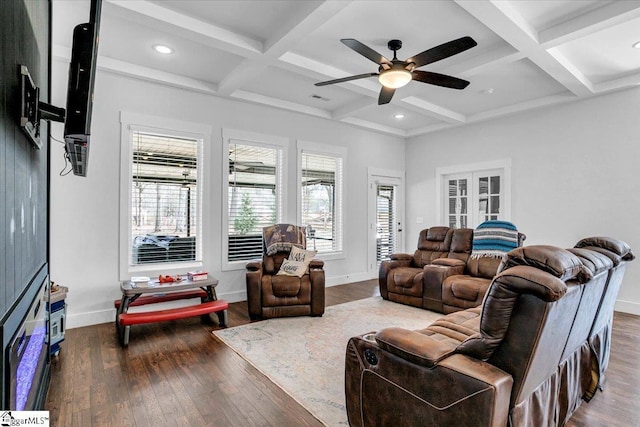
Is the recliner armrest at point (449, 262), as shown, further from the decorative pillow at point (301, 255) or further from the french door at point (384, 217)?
the french door at point (384, 217)

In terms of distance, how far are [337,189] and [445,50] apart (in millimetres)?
3673

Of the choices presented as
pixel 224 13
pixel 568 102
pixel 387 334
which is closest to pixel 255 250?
pixel 224 13

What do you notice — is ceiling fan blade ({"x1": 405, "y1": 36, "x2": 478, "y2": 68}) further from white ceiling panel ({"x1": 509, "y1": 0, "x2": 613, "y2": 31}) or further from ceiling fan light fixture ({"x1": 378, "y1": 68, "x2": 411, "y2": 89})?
white ceiling panel ({"x1": 509, "y1": 0, "x2": 613, "y2": 31})

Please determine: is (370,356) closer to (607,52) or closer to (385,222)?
(607,52)

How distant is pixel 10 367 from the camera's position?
1047 millimetres

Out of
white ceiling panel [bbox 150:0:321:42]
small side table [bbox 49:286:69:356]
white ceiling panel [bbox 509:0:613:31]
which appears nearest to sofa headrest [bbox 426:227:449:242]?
white ceiling panel [bbox 509:0:613:31]

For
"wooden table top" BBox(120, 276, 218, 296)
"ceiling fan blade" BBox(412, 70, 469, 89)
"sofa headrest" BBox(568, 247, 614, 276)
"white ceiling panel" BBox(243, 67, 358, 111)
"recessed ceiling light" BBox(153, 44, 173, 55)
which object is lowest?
"wooden table top" BBox(120, 276, 218, 296)

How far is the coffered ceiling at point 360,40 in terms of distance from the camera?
115 inches

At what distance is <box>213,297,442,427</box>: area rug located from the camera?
2.40 meters

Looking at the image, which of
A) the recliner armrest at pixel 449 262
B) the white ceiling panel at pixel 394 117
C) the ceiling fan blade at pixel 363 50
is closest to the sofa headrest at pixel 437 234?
the recliner armrest at pixel 449 262

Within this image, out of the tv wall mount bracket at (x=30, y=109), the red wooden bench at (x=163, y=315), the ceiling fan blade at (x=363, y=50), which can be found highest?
the ceiling fan blade at (x=363, y=50)

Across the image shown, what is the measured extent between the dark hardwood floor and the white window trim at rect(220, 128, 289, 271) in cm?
147

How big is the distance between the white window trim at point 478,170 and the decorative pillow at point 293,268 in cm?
358

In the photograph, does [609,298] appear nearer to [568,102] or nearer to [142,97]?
[568,102]
